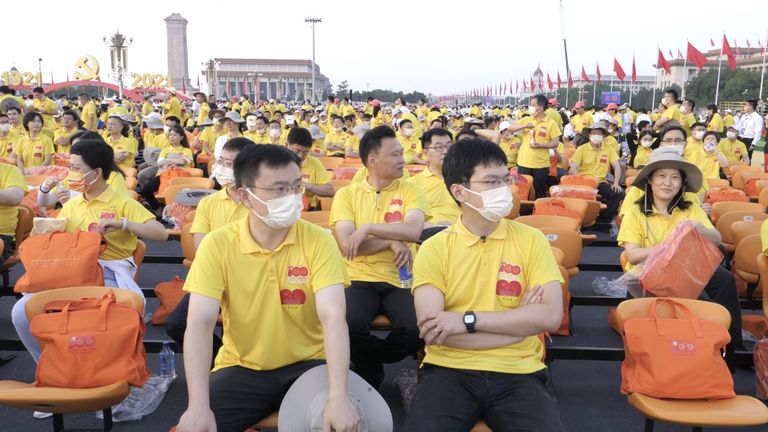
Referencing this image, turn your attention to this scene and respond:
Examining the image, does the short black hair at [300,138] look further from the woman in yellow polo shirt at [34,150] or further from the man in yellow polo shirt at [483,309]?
the woman in yellow polo shirt at [34,150]

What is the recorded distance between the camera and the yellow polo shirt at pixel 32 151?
25.7ft

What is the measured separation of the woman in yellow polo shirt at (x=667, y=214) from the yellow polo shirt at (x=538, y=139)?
15.4 feet

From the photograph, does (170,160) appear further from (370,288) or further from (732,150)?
(732,150)

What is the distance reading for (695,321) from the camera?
109 inches

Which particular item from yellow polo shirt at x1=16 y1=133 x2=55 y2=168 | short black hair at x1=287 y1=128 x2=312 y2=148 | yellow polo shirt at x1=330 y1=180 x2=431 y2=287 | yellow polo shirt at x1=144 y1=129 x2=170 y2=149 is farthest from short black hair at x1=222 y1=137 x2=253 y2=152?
yellow polo shirt at x1=144 y1=129 x2=170 y2=149

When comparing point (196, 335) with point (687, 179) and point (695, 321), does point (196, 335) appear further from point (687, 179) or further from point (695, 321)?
point (687, 179)

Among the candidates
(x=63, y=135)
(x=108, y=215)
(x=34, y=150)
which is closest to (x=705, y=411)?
(x=108, y=215)

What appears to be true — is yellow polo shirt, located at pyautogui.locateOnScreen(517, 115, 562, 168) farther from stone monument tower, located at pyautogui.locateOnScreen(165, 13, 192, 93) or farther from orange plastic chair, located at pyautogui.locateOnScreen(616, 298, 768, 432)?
stone monument tower, located at pyautogui.locateOnScreen(165, 13, 192, 93)

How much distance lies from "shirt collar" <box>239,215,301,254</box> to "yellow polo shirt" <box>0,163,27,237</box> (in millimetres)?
3030

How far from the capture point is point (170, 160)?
8.00 m

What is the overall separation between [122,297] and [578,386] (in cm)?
266

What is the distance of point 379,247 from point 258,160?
1364 mm

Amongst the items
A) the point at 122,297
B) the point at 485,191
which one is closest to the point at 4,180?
the point at 122,297

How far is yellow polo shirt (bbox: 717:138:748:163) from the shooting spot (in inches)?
396
